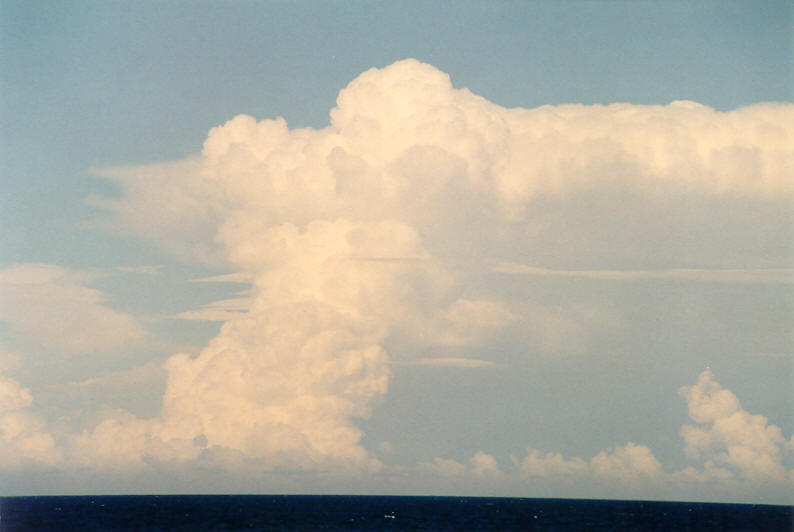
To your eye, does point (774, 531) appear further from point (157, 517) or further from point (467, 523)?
point (157, 517)

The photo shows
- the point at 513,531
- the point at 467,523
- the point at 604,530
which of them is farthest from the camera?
the point at 467,523

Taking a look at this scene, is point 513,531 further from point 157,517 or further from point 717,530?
point 157,517

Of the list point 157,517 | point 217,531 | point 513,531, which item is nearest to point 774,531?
point 513,531

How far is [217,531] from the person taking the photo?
136250mm

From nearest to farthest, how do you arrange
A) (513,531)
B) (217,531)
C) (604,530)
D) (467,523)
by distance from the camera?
(217,531) < (513,531) < (604,530) < (467,523)

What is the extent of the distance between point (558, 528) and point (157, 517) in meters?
83.0

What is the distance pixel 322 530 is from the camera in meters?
138

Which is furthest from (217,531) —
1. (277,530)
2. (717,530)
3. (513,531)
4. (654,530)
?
(717,530)

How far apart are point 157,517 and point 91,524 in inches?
985

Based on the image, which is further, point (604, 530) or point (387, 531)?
point (604, 530)

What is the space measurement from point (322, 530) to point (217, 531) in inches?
669

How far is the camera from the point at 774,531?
15438 centimetres

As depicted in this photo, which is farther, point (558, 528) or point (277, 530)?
point (558, 528)

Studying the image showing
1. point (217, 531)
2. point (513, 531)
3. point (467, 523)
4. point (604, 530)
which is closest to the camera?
point (217, 531)
